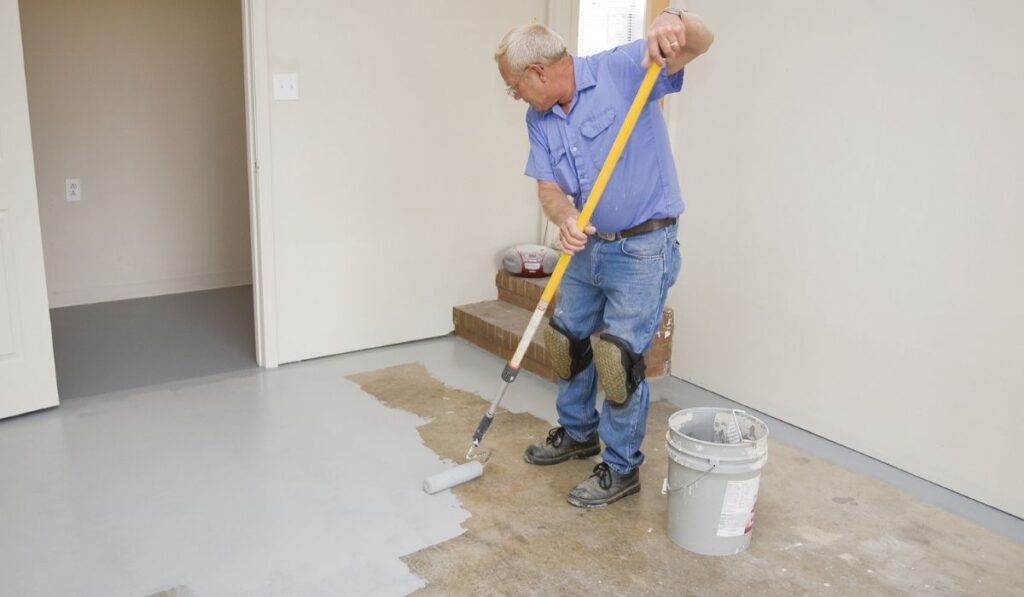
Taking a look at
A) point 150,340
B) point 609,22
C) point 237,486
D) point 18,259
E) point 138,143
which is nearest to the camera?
point 237,486

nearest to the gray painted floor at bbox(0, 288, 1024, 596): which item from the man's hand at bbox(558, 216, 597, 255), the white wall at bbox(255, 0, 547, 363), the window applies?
the white wall at bbox(255, 0, 547, 363)

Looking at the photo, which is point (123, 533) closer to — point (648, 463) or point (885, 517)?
point (648, 463)

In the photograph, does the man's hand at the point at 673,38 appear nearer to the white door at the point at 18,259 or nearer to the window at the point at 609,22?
the window at the point at 609,22

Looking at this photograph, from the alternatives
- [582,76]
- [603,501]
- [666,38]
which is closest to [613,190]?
[582,76]

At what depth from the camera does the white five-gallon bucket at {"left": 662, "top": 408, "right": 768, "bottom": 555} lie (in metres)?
2.30

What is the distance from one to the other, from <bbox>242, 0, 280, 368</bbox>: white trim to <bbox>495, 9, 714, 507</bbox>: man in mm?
1606

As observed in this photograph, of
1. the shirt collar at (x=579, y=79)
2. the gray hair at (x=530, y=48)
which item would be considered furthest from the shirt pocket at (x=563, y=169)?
the gray hair at (x=530, y=48)

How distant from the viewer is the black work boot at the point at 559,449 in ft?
9.77

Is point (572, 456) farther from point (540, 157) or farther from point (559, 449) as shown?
point (540, 157)

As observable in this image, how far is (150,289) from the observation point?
5055 mm

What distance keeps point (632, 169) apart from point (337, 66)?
1.92 meters

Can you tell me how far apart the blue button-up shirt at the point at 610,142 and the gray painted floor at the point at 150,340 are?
6.90 ft

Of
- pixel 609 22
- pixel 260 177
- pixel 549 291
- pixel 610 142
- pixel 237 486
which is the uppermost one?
pixel 609 22

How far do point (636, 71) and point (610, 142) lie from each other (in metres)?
0.22
